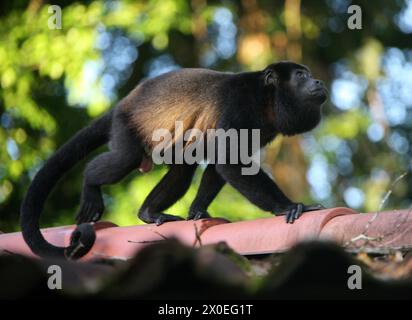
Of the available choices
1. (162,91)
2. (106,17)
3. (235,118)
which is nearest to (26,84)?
(106,17)

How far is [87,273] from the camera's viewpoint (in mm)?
1873

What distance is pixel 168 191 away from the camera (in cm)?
489

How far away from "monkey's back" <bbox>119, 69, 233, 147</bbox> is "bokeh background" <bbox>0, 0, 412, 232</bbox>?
8.35 ft

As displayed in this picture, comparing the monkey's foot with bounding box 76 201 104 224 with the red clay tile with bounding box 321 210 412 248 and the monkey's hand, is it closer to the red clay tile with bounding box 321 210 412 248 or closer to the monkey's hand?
the monkey's hand

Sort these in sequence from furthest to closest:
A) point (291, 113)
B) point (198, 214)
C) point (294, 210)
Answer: point (291, 113)
point (198, 214)
point (294, 210)

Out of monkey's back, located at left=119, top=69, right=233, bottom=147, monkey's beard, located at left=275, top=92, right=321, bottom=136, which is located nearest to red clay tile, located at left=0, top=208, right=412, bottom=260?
monkey's back, located at left=119, top=69, right=233, bottom=147

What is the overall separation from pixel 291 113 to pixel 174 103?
0.73 m

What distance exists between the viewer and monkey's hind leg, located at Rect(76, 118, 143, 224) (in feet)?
15.3

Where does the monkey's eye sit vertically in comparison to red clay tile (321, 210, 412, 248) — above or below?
above

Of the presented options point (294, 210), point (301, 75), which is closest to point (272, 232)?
point (294, 210)

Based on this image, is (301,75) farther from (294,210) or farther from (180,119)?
(294,210)

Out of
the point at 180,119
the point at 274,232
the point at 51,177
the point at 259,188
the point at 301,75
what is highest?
the point at 301,75

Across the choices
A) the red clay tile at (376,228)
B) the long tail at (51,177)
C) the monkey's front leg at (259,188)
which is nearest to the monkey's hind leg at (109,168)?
the long tail at (51,177)

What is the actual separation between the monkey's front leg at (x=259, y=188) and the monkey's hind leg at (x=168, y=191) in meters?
0.60
